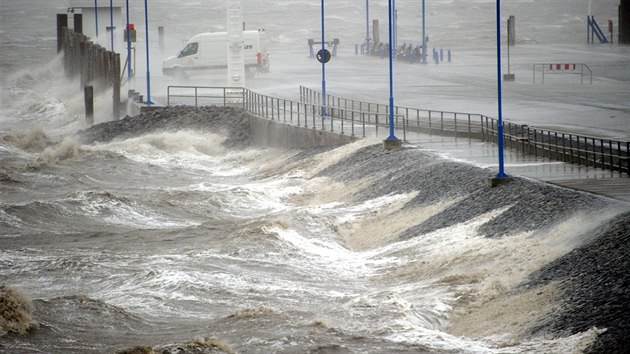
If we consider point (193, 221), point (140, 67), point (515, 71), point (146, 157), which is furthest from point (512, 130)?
point (140, 67)

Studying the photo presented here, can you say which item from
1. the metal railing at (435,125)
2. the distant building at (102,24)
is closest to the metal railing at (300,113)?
the metal railing at (435,125)

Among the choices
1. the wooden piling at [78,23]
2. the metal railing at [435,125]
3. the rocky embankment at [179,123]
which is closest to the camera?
the metal railing at [435,125]

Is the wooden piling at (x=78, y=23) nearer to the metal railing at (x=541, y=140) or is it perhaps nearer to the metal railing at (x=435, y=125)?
the metal railing at (x=435, y=125)

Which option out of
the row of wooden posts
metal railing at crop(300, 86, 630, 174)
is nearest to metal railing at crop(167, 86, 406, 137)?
metal railing at crop(300, 86, 630, 174)

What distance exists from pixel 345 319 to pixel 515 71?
155 ft

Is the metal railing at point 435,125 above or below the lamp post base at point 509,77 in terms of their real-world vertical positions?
below

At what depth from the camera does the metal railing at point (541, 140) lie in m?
25.1

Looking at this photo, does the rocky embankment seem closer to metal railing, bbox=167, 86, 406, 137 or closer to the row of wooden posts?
metal railing, bbox=167, 86, 406, 137

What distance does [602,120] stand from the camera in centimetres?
3600

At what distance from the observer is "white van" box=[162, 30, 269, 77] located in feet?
221

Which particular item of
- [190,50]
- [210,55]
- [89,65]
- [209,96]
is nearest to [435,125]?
[209,96]

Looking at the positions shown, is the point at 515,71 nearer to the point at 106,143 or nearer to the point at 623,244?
the point at 106,143

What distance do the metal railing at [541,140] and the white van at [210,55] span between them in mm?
25198

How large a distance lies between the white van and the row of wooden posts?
13.1ft
